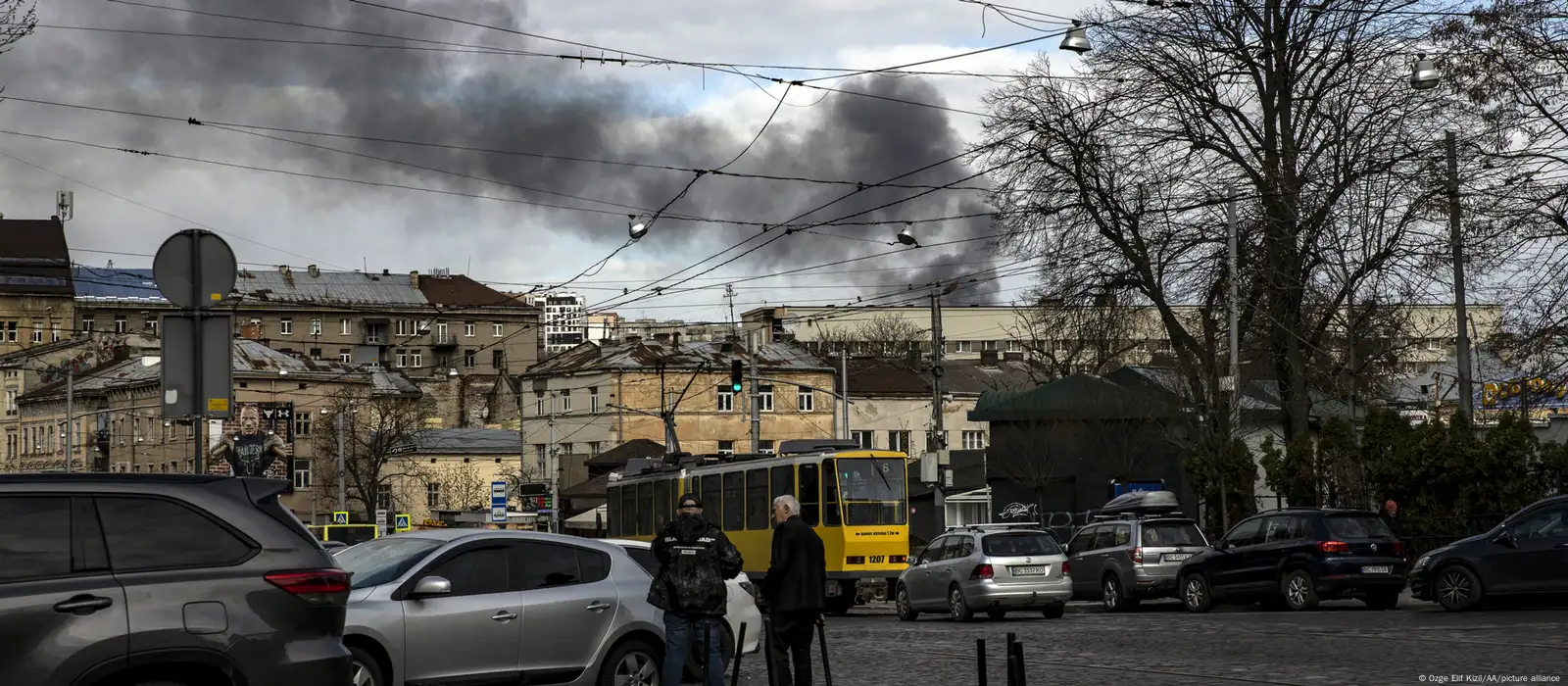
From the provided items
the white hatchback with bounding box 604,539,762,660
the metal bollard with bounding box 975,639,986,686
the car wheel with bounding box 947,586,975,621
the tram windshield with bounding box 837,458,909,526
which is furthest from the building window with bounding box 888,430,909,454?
the metal bollard with bounding box 975,639,986,686

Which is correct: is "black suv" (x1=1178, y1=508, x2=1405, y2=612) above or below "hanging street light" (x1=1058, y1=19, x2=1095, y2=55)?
below

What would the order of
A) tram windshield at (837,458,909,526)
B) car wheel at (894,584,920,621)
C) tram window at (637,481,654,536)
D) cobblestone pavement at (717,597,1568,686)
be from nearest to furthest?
1. cobblestone pavement at (717,597,1568,686)
2. car wheel at (894,584,920,621)
3. tram windshield at (837,458,909,526)
4. tram window at (637,481,654,536)

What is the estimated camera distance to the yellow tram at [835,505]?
109ft

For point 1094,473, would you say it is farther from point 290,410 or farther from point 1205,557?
point 290,410

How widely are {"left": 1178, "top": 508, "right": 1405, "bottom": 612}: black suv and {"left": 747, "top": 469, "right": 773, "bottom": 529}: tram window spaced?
1015 centimetres

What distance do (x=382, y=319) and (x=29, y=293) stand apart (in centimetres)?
2731

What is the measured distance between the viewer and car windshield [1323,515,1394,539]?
25.5 meters

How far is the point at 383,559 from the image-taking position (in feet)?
44.4

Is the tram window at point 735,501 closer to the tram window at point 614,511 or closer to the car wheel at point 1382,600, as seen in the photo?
the tram window at point 614,511

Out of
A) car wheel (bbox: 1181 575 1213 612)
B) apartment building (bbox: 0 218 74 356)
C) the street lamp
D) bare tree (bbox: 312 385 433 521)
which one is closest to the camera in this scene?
car wheel (bbox: 1181 575 1213 612)

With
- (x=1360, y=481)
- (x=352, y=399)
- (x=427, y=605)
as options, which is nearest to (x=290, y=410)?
(x=352, y=399)

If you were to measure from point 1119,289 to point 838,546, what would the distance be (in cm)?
1110

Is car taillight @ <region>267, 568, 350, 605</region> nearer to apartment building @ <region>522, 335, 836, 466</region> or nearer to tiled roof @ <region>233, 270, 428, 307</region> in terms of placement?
apartment building @ <region>522, 335, 836, 466</region>

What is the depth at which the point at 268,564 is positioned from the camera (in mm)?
8094
